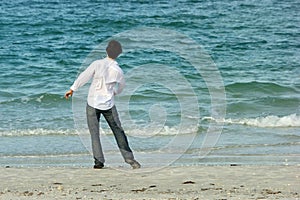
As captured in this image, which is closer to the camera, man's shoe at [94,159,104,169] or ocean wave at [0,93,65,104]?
man's shoe at [94,159,104,169]

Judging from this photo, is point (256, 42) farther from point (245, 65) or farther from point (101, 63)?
point (101, 63)

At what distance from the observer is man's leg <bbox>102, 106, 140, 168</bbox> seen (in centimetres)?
961

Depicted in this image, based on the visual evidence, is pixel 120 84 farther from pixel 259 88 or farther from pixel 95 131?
pixel 259 88

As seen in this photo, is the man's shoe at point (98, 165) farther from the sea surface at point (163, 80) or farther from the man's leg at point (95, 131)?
the sea surface at point (163, 80)

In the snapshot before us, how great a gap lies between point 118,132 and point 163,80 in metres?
9.69

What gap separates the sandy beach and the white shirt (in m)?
0.86

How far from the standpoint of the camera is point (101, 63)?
9.39 metres

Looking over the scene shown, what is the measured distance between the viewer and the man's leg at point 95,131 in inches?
379

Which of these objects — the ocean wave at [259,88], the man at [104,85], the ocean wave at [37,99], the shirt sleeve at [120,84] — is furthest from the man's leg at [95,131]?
the ocean wave at [259,88]

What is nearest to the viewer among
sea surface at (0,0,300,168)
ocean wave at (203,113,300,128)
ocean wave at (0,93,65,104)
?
sea surface at (0,0,300,168)

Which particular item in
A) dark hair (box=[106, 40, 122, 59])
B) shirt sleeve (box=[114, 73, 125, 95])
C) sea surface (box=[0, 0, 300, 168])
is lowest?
sea surface (box=[0, 0, 300, 168])

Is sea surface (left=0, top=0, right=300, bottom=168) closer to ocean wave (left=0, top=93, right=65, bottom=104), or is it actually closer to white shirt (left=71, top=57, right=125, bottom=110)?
ocean wave (left=0, top=93, right=65, bottom=104)

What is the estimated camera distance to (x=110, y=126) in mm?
9680

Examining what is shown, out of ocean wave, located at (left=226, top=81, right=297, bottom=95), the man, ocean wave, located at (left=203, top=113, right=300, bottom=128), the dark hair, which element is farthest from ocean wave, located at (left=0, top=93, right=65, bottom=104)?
the dark hair
